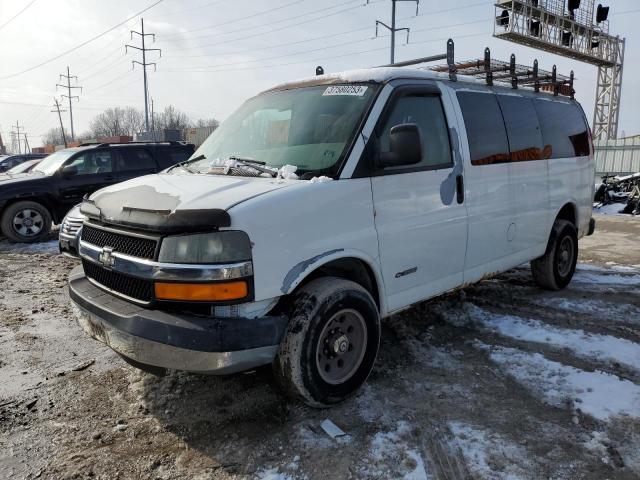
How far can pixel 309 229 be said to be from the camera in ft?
9.52

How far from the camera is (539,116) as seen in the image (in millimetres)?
5262

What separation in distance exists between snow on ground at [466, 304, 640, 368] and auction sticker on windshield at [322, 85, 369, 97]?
8.27 feet

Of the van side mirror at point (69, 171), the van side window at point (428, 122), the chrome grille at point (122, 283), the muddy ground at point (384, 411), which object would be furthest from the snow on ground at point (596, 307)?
the van side mirror at point (69, 171)

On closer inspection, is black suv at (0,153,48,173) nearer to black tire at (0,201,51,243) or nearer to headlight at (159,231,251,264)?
black tire at (0,201,51,243)

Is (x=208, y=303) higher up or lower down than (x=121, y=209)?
lower down

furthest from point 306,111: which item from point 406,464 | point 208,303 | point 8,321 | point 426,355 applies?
point 8,321

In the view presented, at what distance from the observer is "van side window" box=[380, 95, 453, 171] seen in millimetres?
3571

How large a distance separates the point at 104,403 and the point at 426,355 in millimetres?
2419

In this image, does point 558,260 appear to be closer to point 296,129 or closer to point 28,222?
point 296,129

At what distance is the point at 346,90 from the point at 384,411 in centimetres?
221

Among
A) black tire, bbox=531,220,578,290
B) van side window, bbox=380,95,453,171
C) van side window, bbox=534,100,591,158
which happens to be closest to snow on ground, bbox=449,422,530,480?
van side window, bbox=380,95,453,171

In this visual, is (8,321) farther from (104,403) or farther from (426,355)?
(426,355)

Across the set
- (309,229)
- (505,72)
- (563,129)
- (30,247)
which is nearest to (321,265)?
(309,229)

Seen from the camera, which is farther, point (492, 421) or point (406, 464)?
point (492, 421)
